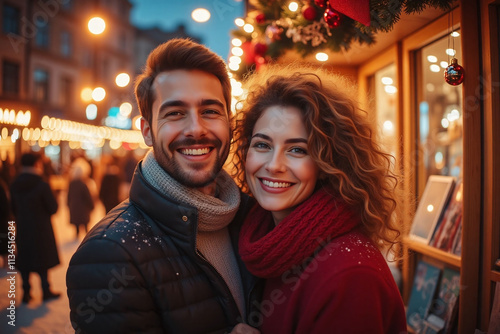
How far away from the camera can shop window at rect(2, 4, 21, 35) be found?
1644 cm

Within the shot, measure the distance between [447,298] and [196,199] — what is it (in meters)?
1.96

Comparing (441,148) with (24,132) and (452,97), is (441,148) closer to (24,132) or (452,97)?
(452,97)

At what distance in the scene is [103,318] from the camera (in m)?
1.66

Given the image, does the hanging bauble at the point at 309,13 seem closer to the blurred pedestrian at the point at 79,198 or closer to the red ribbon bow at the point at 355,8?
the red ribbon bow at the point at 355,8

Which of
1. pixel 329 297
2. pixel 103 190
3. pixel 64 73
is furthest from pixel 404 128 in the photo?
pixel 64 73

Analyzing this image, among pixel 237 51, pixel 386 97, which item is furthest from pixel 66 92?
pixel 386 97

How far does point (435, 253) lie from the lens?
110 inches

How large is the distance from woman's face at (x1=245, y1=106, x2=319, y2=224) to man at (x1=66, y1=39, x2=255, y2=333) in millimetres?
300

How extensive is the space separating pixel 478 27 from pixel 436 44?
2.09 feet

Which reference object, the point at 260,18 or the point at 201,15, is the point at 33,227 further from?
the point at 260,18

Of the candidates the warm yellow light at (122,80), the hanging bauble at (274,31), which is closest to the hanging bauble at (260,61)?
the hanging bauble at (274,31)

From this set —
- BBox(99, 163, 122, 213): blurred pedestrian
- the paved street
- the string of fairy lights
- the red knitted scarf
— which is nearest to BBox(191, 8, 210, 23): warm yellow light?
the red knitted scarf

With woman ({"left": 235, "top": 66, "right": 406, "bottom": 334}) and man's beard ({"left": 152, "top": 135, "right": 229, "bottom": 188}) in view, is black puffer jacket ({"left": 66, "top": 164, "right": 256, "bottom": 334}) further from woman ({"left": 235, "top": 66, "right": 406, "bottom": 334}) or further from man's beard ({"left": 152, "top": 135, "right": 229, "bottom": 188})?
woman ({"left": 235, "top": 66, "right": 406, "bottom": 334})

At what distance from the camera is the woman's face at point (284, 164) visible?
1.98 metres
